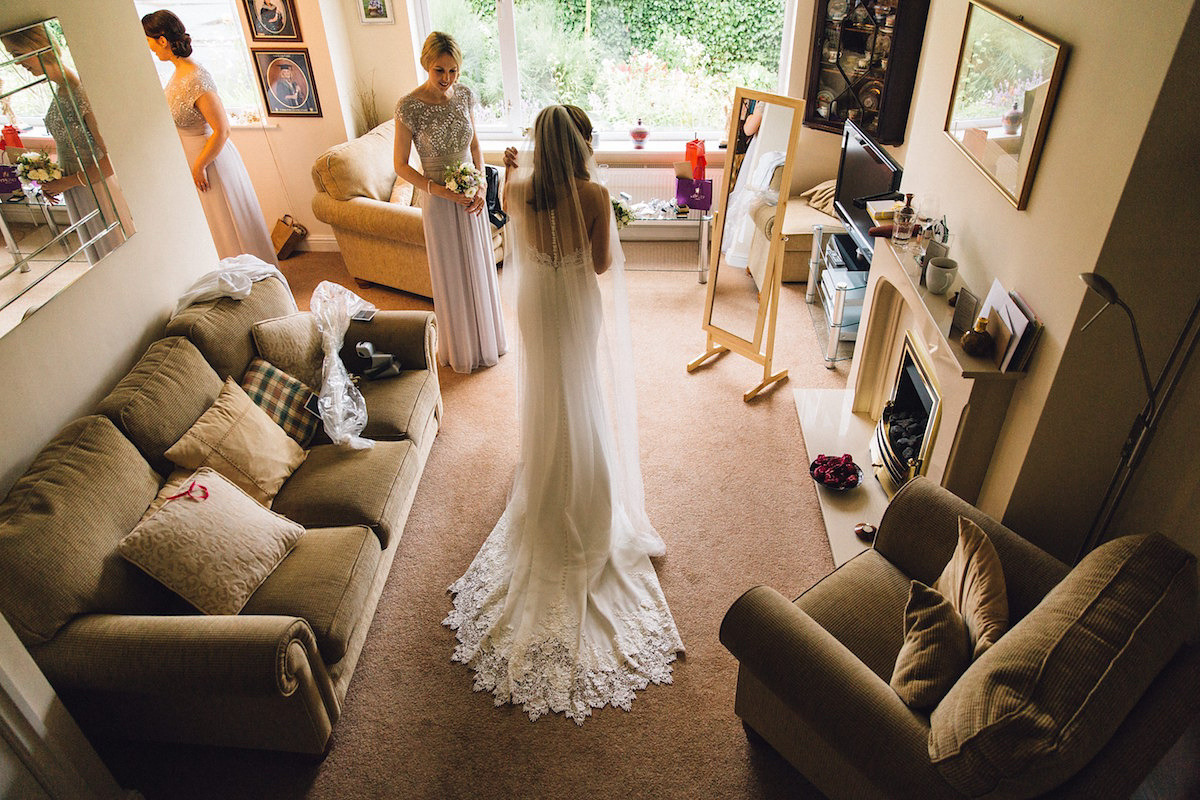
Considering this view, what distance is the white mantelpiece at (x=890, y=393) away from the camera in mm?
2562

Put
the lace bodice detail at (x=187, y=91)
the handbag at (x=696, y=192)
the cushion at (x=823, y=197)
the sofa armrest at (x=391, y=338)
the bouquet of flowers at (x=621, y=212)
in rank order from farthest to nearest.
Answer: the cushion at (x=823, y=197) < the handbag at (x=696, y=192) < the lace bodice detail at (x=187, y=91) < the sofa armrest at (x=391, y=338) < the bouquet of flowers at (x=621, y=212)

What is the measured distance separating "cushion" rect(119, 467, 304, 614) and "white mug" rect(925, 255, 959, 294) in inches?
98.9

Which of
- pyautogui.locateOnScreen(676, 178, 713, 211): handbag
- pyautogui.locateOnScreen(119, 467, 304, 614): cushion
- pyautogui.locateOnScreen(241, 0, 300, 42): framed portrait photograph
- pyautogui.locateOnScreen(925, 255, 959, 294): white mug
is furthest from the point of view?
pyautogui.locateOnScreen(676, 178, 713, 211): handbag

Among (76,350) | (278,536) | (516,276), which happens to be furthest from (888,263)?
(76,350)

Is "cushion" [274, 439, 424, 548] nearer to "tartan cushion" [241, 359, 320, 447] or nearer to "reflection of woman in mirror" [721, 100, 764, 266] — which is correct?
"tartan cushion" [241, 359, 320, 447]

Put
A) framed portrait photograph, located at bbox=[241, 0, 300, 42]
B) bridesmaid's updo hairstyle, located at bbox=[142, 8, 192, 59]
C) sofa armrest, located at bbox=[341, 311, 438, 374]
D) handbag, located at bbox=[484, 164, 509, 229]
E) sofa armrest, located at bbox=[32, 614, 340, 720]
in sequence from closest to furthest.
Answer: sofa armrest, located at bbox=[32, 614, 340, 720], sofa armrest, located at bbox=[341, 311, 438, 374], bridesmaid's updo hairstyle, located at bbox=[142, 8, 192, 59], handbag, located at bbox=[484, 164, 509, 229], framed portrait photograph, located at bbox=[241, 0, 300, 42]

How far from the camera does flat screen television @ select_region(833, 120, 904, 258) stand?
146 inches

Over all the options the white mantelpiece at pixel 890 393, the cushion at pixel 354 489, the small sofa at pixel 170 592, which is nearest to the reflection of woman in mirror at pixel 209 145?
the small sofa at pixel 170 592

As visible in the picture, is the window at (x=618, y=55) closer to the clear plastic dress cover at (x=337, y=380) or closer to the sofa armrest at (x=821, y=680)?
the clear plastic dress cover at (x=337, y=380)

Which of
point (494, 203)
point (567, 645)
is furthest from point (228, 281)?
point (567, 645)

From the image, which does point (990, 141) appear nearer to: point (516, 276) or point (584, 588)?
point (516, 276)

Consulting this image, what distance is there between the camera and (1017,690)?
1595 mm

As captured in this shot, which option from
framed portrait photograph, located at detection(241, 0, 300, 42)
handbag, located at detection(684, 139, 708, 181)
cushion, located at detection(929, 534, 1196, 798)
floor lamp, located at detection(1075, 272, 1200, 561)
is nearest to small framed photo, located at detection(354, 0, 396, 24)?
framed portrait photograph, located at detection(241, 0, 300, 42)

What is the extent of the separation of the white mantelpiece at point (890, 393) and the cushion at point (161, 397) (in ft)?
8.29
